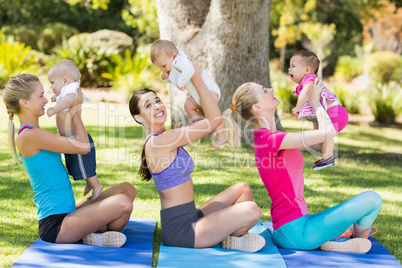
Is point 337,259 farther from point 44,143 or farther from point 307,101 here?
point 44,143

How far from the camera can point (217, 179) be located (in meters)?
6.41

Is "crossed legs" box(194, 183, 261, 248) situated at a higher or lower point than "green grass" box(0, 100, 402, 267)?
higher

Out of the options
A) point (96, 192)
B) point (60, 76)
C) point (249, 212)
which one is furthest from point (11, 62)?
point (249, 212)

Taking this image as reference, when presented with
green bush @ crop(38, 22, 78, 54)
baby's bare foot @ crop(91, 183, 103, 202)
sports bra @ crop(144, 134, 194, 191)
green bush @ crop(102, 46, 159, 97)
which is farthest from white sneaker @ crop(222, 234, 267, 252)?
green bush @ crop(38, 22, 78, 54)

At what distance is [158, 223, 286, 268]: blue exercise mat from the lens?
3.26 m

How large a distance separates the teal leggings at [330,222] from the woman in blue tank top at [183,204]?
275mm

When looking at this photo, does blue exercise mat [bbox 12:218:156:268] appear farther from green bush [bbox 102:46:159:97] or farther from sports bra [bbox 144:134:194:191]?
green bush [bbox 102:46:159:97]

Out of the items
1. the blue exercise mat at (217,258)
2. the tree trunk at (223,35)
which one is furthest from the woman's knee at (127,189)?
the tree trunk at (223,35)

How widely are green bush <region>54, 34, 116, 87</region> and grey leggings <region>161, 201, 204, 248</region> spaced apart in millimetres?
12034

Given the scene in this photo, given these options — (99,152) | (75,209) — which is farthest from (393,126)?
(75,209)

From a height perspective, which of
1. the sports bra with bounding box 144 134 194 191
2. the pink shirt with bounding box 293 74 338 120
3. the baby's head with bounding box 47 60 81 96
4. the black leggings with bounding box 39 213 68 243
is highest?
the baby's head with bounding box 47 60 81 96

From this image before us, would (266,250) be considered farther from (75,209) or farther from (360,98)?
(360,98)

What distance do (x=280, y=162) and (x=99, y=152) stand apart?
5.15m

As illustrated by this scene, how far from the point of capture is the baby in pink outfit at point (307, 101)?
4.03m
